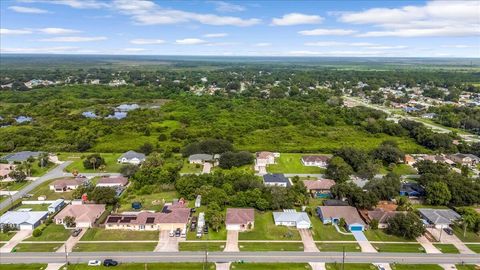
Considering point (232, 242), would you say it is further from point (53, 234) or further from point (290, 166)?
point (290, 166)

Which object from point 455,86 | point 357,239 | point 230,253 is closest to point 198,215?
point 230,253

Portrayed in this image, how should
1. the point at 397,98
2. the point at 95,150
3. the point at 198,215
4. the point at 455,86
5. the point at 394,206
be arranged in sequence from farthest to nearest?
the point at 455,86, the point at 397,98, the point at 95,150, the point at 394,206, the point at 198,215

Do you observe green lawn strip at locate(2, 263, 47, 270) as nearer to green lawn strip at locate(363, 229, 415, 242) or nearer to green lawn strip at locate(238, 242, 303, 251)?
green lawn strip at locate(238, 242, 303, 251)

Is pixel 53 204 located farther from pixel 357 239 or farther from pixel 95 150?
pixel 357 239

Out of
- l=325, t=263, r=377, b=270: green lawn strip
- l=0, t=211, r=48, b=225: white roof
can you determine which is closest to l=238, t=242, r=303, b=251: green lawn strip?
l=325, t=263, r=377, b=270: green lawn strip

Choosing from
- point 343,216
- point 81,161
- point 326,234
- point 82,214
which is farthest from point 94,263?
point 81,161

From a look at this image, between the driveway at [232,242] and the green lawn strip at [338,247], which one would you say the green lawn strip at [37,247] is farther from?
the green lawn strip at [338,247]
